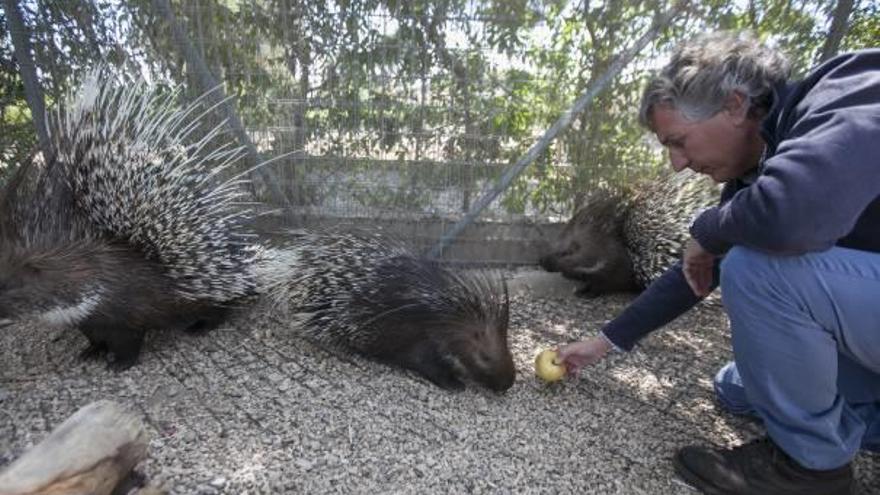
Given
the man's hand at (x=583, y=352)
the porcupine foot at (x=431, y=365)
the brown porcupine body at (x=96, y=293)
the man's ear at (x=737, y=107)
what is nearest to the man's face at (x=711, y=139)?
the man's ear at (x=737, y=107)

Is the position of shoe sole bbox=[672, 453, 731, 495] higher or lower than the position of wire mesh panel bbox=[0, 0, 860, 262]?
lower

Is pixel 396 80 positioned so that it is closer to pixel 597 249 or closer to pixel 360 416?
pixel 597 249

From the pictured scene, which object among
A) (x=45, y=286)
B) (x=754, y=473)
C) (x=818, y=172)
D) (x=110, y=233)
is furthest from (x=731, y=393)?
(x=45, y=286)

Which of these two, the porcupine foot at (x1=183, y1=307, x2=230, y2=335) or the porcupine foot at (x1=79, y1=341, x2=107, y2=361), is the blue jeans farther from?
the porcupine foot at (x1=79, y1=341, x2=107, y2=361)

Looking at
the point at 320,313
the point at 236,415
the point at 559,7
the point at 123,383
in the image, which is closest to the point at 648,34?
the point at 559,7

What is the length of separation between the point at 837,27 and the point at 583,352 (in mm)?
2393

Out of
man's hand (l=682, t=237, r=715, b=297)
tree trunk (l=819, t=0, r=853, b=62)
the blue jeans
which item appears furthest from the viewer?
tree trunk (l=819, t=0, r=853, b=62)

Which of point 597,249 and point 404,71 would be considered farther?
point 597,249

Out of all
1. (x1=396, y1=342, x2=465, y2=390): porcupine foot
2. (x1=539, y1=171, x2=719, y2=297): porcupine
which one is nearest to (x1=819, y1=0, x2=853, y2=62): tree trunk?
(x1=539, y1=171, x2=719, y2=297): porcupine

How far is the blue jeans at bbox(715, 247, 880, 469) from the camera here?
4.56 ft

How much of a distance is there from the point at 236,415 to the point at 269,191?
149cm

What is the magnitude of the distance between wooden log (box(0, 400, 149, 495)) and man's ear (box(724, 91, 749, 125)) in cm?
165

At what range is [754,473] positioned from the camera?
1648 mm

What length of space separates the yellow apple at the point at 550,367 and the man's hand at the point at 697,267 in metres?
0.55
